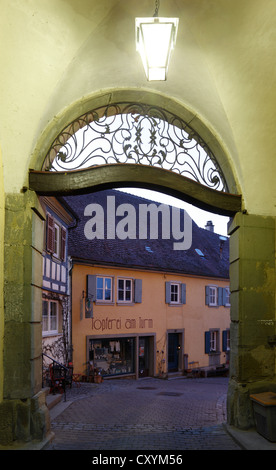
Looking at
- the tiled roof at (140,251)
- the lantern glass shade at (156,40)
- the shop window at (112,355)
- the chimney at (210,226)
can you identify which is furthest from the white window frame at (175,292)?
the lantern glass shade at (156,40)

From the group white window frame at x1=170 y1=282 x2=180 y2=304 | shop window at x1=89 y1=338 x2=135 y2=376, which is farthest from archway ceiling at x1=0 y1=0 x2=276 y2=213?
white window frame at x1=170 y1=282 x2=180 y2=304

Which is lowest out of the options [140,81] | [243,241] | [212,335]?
[212,335]

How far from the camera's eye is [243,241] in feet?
20.5

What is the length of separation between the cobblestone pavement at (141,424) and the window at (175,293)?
32.7 feet

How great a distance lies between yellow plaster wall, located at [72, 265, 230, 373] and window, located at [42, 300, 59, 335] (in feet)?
5.94

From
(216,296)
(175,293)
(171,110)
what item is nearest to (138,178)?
(171,110)

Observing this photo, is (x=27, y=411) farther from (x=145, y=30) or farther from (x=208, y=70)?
(x=208, y=70)

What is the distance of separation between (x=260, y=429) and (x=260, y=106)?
3.95 m

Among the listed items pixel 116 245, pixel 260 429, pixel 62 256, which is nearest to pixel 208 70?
pixel 260 429

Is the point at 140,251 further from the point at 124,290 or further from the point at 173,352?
the point at 173,352

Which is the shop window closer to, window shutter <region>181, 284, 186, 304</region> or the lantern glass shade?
window shutter <region>181, 284, 186, 304</region>

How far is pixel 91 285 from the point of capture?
55.3 ft

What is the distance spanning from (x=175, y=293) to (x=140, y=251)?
2496mm

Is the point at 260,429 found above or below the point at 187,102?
below
